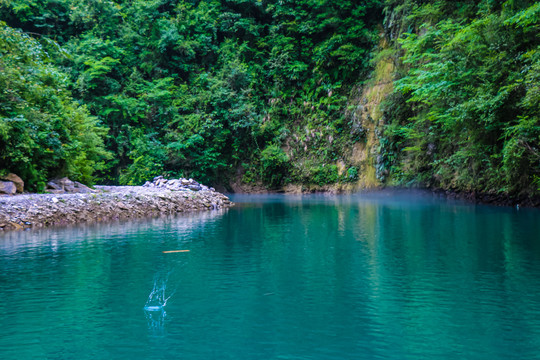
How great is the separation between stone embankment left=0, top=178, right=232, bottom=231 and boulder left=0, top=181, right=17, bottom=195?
0.63m

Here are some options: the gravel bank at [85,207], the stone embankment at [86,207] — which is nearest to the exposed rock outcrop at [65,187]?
the stone embankment at [86,207]

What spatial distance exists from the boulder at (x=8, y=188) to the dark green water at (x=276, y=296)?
3814 mm

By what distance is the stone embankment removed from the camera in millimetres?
11305

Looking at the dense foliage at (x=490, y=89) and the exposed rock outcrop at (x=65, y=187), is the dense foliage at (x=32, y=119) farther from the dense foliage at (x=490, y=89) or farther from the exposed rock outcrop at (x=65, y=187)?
the dense foliage at (x=490, y=89)

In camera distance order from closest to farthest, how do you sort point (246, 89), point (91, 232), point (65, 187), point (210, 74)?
point (91, 232)
point (65, 187)
point (246, 89)
point (210, 74)

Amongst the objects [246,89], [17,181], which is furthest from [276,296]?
[246,89]

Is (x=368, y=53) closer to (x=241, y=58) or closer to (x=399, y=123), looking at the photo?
(x=399, y=123)

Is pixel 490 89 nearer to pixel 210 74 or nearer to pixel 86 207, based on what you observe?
pixel 86 207

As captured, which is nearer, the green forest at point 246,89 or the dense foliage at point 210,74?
the green forest at point 246,89

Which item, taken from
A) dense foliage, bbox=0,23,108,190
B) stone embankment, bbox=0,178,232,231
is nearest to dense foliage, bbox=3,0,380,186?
dense foliage, bbox=0,23,108,190

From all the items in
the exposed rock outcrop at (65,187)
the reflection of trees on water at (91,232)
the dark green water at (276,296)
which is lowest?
the dark green water at (276,296)

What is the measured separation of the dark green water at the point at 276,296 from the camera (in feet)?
12.4

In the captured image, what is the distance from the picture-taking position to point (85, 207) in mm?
13008

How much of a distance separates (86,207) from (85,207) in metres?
0.03
